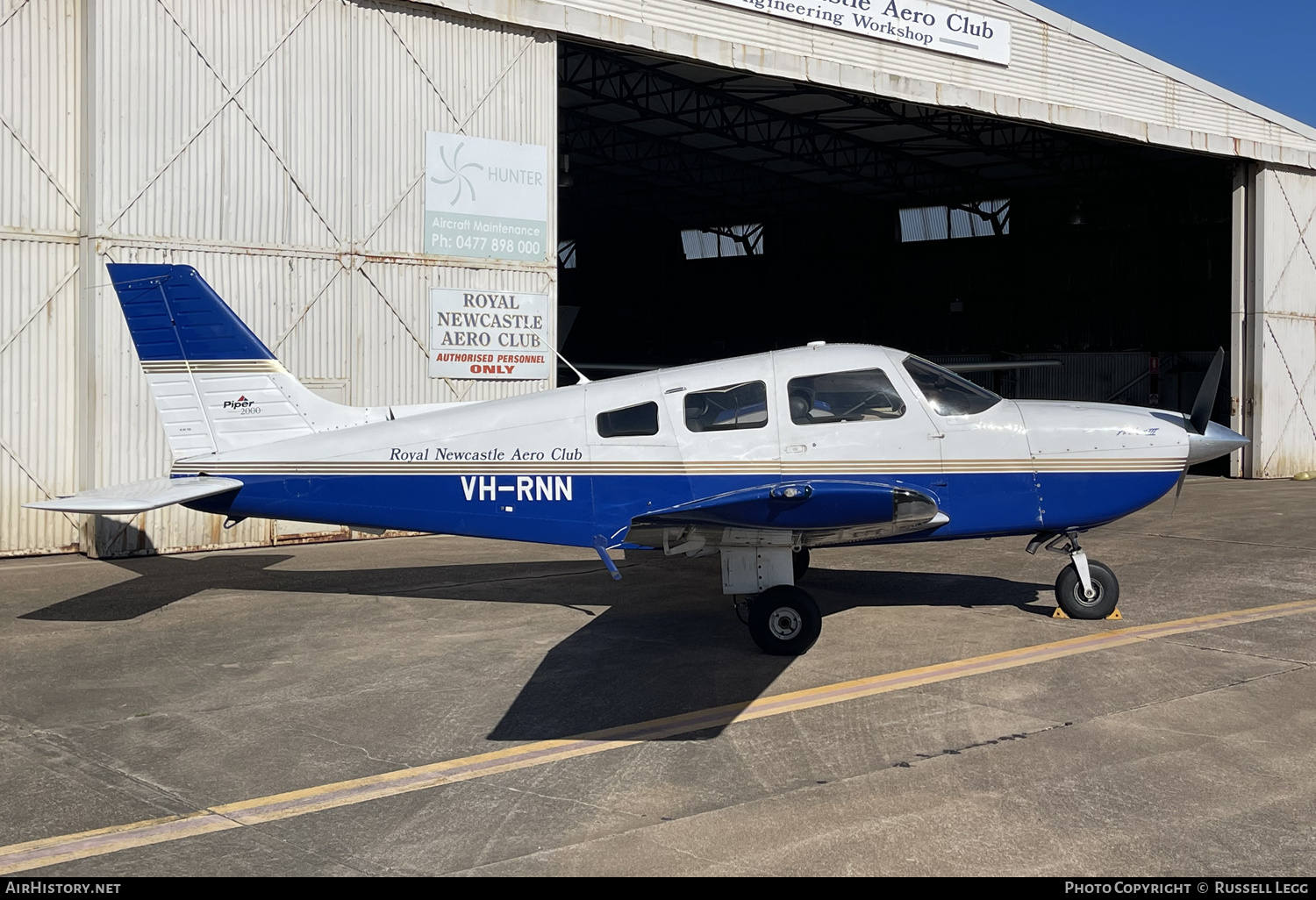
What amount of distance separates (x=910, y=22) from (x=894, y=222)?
23.9 meters

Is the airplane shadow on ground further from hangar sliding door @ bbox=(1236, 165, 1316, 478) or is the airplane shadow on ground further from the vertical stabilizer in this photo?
hangar sliding door @ bbox=(1236, 165, 1316, 478)

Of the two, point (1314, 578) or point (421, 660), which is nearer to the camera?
point (421, 660)

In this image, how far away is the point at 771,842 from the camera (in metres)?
4.93

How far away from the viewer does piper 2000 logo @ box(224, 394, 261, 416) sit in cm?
991

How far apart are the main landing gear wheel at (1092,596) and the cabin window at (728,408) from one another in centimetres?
324

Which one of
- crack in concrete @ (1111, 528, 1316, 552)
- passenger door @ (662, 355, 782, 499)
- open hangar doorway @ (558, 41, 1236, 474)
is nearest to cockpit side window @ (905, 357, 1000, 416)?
passenger door @ (662, 355, 782, 499)

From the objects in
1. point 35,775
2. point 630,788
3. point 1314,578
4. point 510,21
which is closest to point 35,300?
point 510,21

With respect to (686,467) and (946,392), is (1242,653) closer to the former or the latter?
(946,392)

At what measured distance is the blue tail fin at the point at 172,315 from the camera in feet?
32.3

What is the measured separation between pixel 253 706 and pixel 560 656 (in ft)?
7.70

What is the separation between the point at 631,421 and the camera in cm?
920

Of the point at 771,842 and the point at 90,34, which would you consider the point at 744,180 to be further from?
the point at 771,842

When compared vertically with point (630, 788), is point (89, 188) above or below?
above

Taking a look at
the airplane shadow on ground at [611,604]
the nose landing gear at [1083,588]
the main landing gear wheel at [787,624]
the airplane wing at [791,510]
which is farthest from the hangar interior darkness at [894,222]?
the airplane wing at [791,510]
